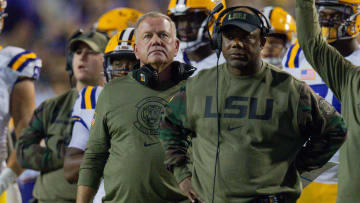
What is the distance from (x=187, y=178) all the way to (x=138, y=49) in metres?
1.00

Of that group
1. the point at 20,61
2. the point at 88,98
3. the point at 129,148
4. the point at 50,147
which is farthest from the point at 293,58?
the point at 20,61

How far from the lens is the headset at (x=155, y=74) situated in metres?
3.22

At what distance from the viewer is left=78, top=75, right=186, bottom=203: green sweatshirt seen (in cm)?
309

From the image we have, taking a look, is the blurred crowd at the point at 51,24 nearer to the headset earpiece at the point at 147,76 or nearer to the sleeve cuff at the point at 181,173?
the headset earpiece at the point at 147,76

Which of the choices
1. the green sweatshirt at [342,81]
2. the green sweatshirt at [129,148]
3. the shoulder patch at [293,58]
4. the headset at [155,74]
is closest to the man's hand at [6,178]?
the green sweatshirt at [129,148]

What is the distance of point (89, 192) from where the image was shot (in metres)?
3.22

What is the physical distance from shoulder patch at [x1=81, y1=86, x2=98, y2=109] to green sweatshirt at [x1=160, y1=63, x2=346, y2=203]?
141cm

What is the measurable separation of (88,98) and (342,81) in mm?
1557

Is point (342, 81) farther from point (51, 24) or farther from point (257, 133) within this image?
point (51, 24)

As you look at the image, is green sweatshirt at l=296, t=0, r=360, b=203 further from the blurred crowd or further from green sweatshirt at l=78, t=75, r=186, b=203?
the blurred crowd

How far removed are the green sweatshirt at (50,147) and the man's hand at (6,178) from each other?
0.13 metres

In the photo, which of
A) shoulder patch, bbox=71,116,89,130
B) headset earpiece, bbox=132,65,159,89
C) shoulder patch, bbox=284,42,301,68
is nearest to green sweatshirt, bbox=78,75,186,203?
headset earpiece, bbox=132,65,159,89

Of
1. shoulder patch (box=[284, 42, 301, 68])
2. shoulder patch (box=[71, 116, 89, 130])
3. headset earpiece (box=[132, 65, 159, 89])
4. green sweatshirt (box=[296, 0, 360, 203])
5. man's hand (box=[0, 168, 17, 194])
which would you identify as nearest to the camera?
green sweatshirt (box=[296, 0, 360, 203])

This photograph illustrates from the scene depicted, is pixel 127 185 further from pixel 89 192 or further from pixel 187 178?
pixel 187 178
